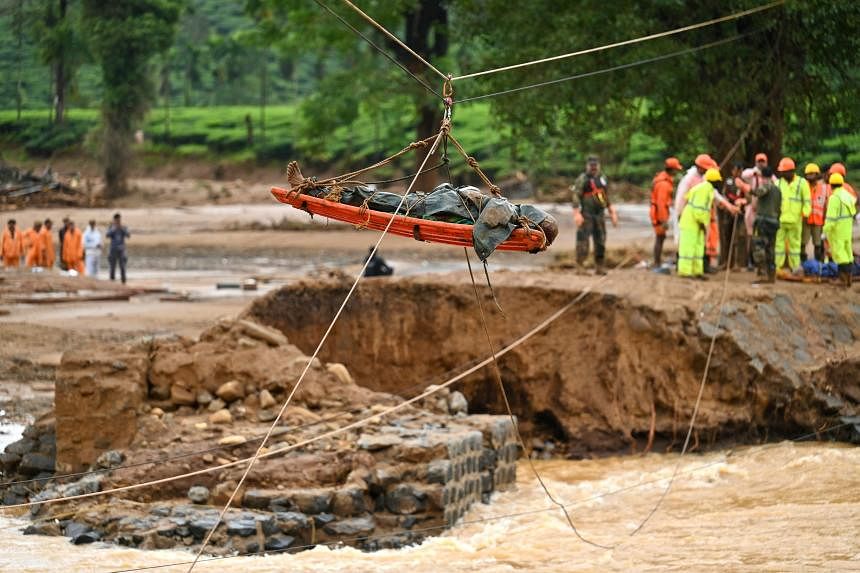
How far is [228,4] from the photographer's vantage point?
86062 millimetres

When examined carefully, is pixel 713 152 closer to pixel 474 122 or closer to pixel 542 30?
pixel 542 30

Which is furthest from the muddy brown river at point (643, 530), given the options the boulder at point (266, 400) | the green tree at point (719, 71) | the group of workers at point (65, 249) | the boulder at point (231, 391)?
the group of workers at point (65, 249)

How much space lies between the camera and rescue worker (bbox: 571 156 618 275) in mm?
20828

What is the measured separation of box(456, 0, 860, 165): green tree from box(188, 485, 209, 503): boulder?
36.8 ft

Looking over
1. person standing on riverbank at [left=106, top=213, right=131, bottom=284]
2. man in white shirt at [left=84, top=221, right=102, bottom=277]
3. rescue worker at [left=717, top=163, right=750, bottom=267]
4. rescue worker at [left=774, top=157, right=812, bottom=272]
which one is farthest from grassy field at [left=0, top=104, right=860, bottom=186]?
rescue worker at [left=774, top=157, right=812, bottom=272]

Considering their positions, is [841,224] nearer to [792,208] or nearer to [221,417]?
[792,208]

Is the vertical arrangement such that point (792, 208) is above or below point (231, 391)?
above

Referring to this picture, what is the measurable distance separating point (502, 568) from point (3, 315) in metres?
13.0

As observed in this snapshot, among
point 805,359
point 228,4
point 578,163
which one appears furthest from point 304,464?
point 228,4

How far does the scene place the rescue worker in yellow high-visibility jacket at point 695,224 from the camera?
19.2m

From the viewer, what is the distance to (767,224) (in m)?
19.5

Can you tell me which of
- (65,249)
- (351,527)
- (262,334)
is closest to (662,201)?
(262,334)

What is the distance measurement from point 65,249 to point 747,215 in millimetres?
15129

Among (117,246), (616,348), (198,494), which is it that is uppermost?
(117,246)
